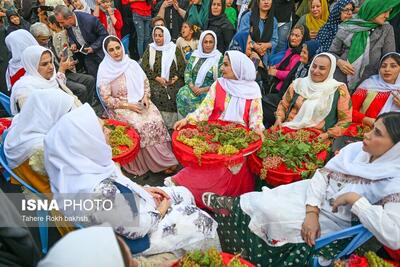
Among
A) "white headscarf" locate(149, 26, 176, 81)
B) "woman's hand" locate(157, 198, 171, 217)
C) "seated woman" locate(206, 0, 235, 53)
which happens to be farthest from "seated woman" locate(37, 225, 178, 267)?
"seated woman" locate(206, 0, 235, 53)

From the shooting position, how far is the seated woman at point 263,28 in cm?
574

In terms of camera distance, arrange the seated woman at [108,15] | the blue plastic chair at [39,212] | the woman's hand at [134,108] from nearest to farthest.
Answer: the blue plastic chair at [39,212], the woman's hand at [134,108], the seated woman at [108,15]

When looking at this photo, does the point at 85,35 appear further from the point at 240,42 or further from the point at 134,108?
the point at 240,42

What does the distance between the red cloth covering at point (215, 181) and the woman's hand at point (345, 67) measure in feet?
5.33

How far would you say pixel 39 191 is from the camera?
2906 millimetres

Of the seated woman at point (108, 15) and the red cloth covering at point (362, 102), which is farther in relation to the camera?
the seated woman at point (108, 15)

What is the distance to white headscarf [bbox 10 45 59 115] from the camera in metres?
4.07

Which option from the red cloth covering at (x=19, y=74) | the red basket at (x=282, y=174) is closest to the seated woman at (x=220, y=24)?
the red cloth covering at (x=19, y=74)

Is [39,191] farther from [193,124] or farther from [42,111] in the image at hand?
[193,124]

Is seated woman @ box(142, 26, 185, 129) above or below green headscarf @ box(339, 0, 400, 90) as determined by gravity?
below

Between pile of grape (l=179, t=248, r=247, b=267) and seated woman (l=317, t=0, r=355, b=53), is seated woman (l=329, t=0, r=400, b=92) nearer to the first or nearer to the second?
seated woman (l=317, t=0, r=355, b=53)

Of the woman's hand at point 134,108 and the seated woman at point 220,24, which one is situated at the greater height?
the seated woman at point 220,24

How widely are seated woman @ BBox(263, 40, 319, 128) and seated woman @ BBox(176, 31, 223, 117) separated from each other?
78cm

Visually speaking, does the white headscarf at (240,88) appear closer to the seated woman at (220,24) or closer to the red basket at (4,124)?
the red basket at (4,124)
